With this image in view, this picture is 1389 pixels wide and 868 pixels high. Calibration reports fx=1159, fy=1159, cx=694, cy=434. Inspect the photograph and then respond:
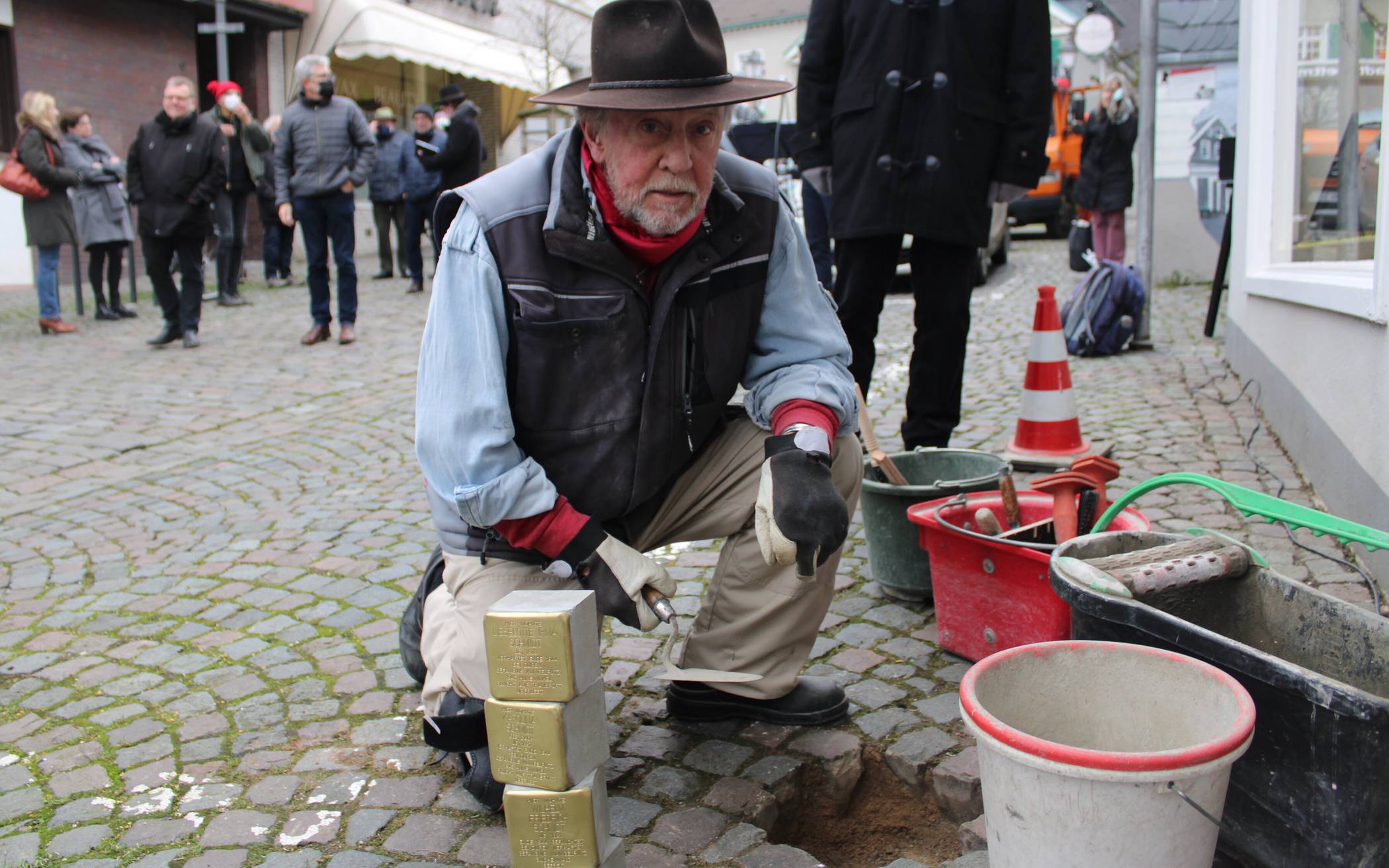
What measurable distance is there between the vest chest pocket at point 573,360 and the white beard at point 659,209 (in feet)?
0.50

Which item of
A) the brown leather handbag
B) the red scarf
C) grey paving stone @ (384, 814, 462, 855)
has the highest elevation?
the brown leather handbag

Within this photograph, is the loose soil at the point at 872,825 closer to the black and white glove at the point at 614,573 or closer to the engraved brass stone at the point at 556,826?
the black and white glove at the point at 614,573

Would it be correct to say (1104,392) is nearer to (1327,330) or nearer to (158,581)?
(1327,330)

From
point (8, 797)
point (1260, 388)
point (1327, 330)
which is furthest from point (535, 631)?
point (1260, 388)

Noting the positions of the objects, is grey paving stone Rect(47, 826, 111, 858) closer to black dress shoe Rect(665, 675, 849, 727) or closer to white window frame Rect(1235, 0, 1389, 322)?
black dress shoe Rect(665, 675, 849, 727)

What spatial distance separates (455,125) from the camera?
10562 mm

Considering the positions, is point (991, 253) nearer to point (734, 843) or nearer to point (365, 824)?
point (734, 843)

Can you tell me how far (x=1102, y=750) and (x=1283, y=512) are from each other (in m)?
0.52

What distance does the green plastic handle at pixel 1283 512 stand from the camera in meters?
1.89

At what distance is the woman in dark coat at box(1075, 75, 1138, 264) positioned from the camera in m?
9.77

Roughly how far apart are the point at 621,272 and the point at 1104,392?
15.1 ft

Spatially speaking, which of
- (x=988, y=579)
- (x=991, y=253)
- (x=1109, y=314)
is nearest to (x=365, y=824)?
(x=988, y=579)

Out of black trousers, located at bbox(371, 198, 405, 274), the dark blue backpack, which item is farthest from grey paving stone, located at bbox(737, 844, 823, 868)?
black trousers, located at bbox(371, 198, 405, 274)

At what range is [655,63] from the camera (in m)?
2.29
